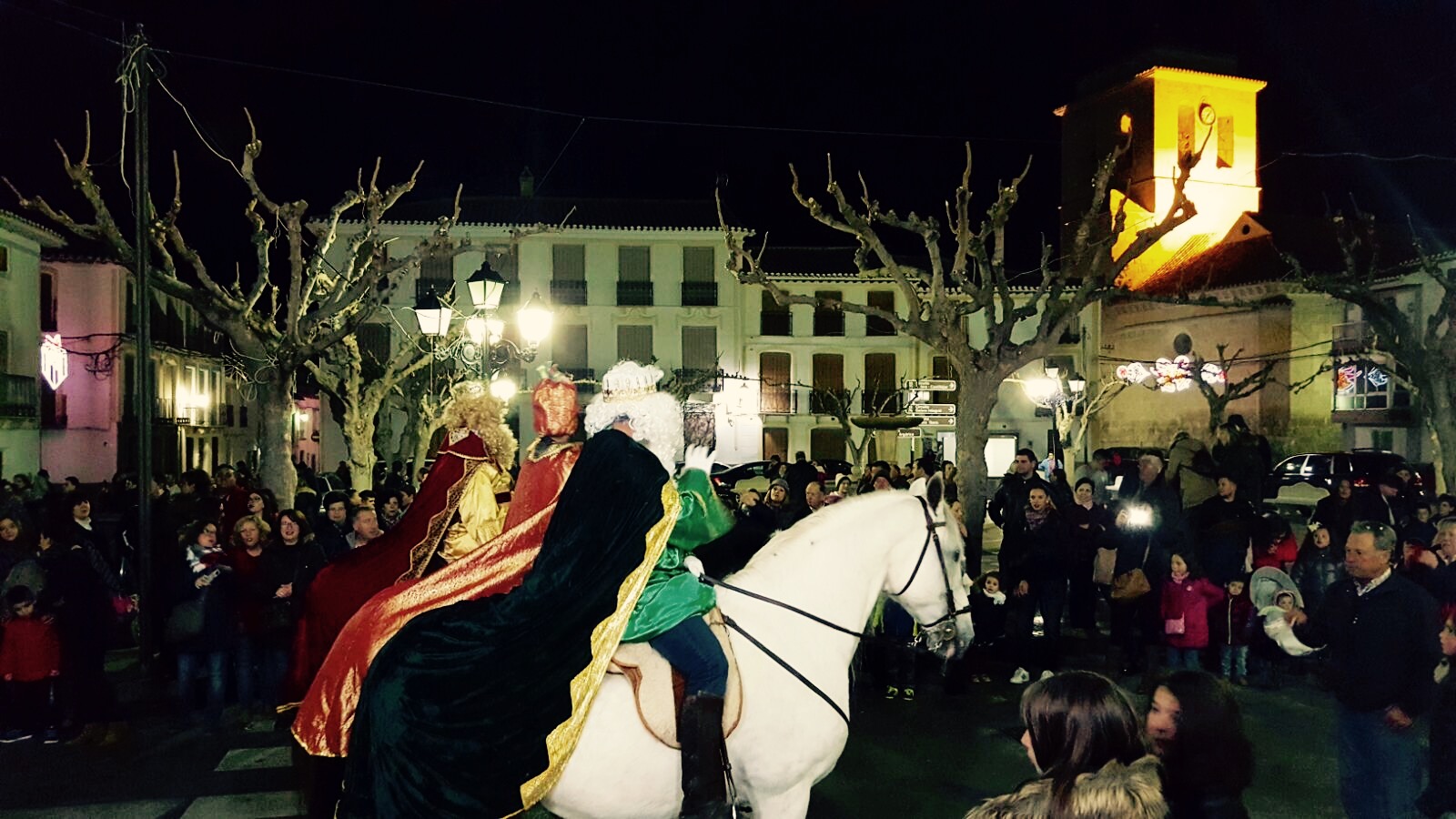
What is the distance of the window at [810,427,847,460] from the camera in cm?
4666

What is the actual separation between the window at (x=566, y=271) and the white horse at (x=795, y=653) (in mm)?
40025

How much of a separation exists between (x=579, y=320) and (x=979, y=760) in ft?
126

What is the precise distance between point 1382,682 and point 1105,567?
576 centimetres

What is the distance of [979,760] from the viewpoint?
727 cm

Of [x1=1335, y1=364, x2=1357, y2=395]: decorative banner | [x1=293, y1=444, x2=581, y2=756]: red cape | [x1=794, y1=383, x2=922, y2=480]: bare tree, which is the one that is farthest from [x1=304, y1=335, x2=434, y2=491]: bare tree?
[x1=1335, y1=364, x2=1357, y2=395]: decorative banner

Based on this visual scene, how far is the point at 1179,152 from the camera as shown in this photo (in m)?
39.7

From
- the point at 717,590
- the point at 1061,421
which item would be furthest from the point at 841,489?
the point at 1061,421

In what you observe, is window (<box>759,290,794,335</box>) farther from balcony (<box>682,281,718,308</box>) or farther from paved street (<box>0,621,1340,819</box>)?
paved street (<box>0,621,1340,819</box>)

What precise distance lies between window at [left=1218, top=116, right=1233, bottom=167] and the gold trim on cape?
44002mm

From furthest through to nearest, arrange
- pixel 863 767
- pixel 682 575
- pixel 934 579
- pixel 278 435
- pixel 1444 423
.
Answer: pixel 1444 423 < pixel 278 435 < pixel 863 767 < pixel 934 579 < pixel 682 575

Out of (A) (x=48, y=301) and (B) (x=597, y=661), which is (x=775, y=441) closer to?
(A) (x=48, y=301)

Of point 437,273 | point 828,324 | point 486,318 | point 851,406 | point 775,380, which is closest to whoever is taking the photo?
point 486,318

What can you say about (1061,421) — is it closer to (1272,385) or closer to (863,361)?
(1272,385)

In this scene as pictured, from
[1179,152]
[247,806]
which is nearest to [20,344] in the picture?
[247,806]
